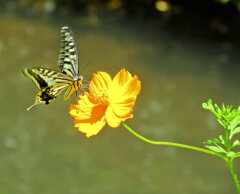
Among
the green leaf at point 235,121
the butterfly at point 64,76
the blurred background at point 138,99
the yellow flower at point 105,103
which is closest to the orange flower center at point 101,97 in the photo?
the yellow flower at point 105,103

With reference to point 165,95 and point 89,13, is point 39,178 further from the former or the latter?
point 89,13

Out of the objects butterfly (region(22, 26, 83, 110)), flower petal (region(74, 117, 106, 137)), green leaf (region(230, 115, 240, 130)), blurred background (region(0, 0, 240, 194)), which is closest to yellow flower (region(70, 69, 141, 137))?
flower petal (region(74, 117, 106, 137))

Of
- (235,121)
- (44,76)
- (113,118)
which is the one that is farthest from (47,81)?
(235,121)

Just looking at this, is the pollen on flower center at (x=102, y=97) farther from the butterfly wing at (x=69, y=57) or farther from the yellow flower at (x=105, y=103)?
the butterfly wing at (x=69, y=57)

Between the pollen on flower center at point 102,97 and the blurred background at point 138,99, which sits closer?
the pollen on flower center at point 102,97

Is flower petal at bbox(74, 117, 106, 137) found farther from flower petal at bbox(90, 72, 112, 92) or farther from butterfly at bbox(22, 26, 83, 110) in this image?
butterfly at bbox(22, 26, 83, 110)

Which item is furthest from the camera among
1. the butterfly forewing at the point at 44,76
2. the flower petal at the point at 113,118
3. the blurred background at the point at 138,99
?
the blurred background at the point at 138,99
